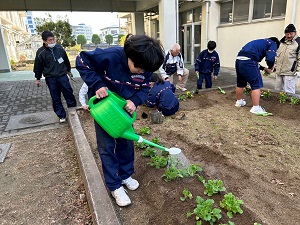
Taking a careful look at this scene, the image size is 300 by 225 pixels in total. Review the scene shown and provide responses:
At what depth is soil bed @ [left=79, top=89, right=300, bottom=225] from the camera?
199 cm

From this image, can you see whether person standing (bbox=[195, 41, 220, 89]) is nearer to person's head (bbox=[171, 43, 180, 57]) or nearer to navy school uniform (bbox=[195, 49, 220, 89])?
navy school uniform (bbox=[195, 49, 220, 89])

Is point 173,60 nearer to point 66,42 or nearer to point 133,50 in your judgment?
point 133,50

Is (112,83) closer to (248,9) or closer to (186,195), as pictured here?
(186,195)

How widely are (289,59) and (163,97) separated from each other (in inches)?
112

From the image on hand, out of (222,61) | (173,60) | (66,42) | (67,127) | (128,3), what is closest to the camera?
(67,127)

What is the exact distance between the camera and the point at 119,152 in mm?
2238

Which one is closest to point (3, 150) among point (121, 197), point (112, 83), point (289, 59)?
point (121, 197)

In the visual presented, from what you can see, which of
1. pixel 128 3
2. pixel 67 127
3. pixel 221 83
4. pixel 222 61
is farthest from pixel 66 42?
pixel 67 127

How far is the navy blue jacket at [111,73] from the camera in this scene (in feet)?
6.23

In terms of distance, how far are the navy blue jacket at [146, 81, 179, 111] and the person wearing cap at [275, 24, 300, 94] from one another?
8.40 feet

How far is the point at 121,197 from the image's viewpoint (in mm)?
2127

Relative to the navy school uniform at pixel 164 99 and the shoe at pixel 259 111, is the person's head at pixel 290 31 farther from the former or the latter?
the navy school uniform at pixel 164 99

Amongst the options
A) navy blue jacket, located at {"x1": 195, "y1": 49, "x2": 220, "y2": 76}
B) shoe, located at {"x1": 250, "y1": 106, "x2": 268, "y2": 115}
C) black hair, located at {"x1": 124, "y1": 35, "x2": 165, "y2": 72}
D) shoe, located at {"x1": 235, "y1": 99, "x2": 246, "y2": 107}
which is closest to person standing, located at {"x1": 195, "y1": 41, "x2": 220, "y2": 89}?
navy blue jacket, located at {"x1": 195, "y1": 49, "x2": 220, "y2": 76}

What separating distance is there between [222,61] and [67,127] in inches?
344
